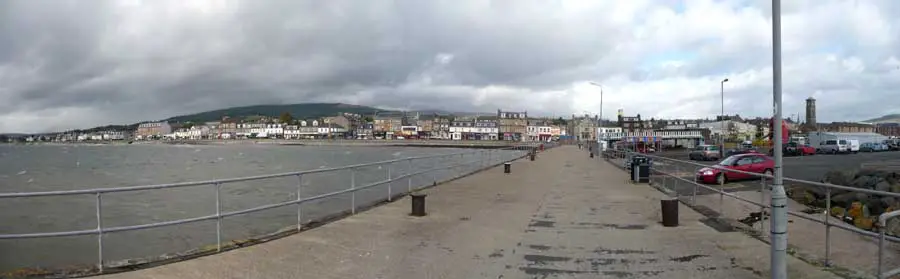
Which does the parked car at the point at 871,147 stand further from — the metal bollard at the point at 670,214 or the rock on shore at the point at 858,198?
the metal bollard at the point at 670,214

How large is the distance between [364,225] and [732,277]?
→ 5.94 metres

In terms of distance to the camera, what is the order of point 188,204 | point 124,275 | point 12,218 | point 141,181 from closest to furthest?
point 124,275
point 12,218
point 188,204
point 141,181

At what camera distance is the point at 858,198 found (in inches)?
679

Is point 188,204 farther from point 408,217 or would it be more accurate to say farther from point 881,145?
point 881,145

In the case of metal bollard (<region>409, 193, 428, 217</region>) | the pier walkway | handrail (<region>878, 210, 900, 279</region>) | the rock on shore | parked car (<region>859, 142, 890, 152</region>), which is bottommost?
parked car (<region>859, 142, 890, 152</region>)

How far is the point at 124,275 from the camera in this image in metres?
6.41

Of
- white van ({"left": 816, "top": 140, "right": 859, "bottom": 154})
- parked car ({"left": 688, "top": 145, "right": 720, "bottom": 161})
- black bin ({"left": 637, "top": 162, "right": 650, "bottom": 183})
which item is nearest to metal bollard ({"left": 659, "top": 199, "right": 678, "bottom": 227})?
black bin ({"left": 637, "top": 162, "right": 650, "bottom": 183})

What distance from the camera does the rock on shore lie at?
13805mm

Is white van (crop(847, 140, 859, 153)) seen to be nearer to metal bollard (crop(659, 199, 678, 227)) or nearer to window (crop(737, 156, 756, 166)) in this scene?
window (crop(737, 156, 756, 166))

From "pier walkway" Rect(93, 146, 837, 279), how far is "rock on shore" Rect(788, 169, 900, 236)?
4494 millimetres

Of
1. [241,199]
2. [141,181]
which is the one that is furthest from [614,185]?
[141,181]

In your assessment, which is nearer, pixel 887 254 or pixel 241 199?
pixel 887 254

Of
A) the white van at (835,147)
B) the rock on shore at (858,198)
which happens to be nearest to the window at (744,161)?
the rock on shore at (858,198)

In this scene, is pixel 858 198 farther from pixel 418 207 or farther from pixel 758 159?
pixel 418 207
